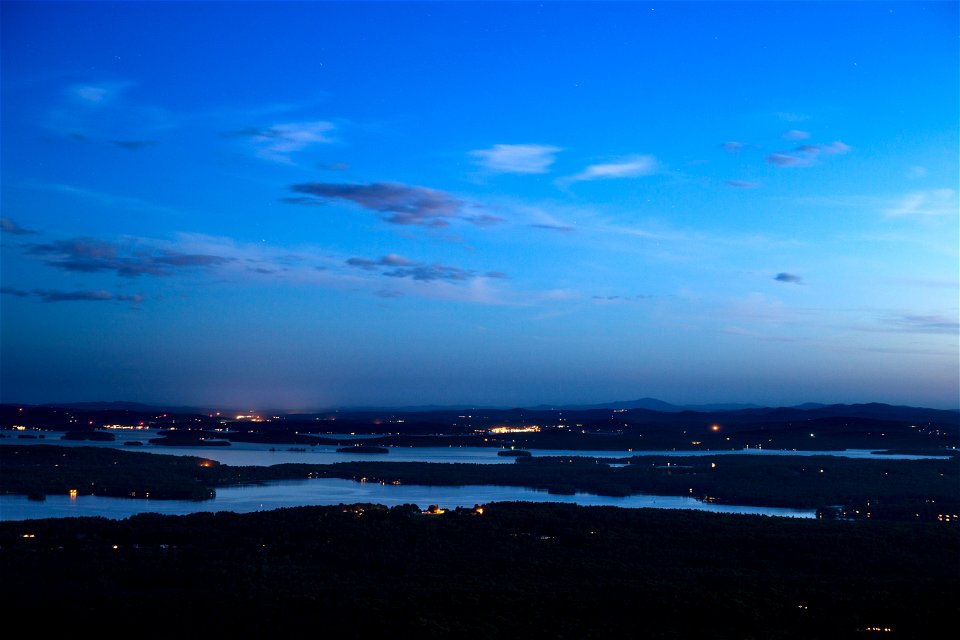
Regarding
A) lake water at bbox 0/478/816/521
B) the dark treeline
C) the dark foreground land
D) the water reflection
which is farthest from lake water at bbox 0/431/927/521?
the water reflection

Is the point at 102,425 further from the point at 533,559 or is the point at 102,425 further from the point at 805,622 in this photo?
the point at 805,622

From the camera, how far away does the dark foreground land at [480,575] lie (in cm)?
2650

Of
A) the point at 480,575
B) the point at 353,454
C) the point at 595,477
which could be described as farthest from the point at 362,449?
the point at 480,575

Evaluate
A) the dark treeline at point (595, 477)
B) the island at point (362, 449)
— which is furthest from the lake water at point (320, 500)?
the island at point (362, 449)

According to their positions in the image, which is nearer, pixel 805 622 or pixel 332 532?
pixel 805 622

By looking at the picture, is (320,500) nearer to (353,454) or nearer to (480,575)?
(480,575)

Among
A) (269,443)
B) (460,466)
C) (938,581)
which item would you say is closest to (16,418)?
(269,443)

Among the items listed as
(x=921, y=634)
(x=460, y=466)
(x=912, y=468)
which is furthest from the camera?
(x=460, y=466)

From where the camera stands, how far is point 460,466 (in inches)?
3529

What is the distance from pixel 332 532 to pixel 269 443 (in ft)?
327

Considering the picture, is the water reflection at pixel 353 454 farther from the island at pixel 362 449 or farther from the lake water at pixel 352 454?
the island at pixel 362 449

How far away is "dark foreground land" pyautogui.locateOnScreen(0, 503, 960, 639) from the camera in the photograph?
2650 centimetres

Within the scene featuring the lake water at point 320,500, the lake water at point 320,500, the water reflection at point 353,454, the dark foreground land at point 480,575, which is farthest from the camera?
the water reflection at point 353,454

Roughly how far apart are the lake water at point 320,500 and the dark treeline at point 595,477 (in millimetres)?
2065
